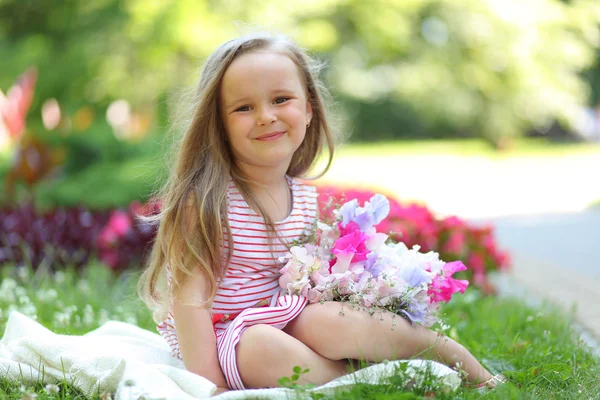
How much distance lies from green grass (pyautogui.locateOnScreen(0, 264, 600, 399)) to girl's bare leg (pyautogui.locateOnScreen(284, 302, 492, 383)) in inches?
6.3

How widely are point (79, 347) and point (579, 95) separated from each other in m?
18.2

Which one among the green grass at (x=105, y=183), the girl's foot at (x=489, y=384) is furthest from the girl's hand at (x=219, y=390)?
the green grass at (x=105, y=183)

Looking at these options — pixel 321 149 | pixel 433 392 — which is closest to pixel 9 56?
pixel 321 149

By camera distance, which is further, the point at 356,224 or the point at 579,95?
the point at 579,95

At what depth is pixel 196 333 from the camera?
2.35 metres

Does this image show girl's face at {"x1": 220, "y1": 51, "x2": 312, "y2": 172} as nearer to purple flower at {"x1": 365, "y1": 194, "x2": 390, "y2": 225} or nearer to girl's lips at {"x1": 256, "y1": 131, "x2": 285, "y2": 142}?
girl's lips at {"x1": 256, "y1": 131, "x2": 285, "y2": 142}

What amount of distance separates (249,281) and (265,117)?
1.93 feet

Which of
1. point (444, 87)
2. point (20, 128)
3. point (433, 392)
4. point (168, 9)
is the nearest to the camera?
point (433, 392)

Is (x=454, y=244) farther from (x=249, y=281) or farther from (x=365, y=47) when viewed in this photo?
(x=365, y=47)

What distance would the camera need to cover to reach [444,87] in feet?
66.2

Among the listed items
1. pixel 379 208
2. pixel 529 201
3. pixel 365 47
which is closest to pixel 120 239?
pixel 379 208

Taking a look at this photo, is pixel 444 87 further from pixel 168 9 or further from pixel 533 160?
pixel 168 9

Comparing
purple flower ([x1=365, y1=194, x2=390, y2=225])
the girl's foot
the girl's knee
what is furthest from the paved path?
the girl's knee

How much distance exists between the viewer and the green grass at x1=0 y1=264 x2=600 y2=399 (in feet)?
7.82
